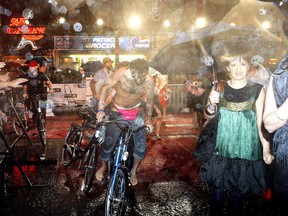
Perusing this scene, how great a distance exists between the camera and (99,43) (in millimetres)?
23531

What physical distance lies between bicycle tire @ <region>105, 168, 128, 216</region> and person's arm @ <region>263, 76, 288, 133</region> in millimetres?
2252

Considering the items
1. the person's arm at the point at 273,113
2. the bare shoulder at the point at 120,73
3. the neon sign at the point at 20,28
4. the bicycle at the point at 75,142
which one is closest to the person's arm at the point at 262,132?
the person's arm at the point at 273,113

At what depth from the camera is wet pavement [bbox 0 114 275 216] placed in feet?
15.0

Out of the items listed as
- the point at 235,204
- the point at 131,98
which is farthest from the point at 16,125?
the point at 235,204

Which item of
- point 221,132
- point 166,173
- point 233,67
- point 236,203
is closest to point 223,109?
point 221,132

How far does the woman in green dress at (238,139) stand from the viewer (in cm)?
342

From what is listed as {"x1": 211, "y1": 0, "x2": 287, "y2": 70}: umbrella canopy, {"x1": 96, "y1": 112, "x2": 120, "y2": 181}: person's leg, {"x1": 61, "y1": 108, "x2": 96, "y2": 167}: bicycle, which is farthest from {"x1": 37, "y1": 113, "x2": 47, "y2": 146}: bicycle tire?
{"x1": 211, "y1": 0, "x2": 287, "y2": 70}: umbrella canopy

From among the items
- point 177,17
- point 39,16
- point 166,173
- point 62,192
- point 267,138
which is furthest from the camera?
point 39,16

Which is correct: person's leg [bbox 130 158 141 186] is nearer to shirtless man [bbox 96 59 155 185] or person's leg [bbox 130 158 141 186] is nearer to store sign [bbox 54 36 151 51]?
shirtless man [bbox 96 59 155 185]

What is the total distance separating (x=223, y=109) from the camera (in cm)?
352

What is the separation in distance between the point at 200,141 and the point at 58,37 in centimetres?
2246

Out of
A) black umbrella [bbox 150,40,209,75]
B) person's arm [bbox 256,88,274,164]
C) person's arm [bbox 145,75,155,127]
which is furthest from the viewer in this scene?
person's arm [bbox 145,75,155,127]

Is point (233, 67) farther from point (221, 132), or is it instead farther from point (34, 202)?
point (34, 202)

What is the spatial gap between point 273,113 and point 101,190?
12.5 feet
